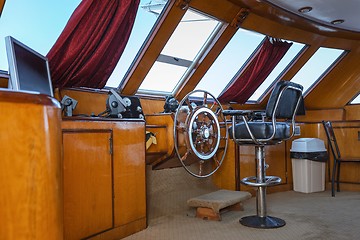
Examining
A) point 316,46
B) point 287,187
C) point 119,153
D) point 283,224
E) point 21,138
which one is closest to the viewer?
point 21,138

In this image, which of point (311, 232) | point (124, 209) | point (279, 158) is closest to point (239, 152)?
point (279, 158)

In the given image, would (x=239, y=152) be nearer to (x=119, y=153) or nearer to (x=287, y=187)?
(x=287, y=187)

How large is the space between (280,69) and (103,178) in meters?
3.67

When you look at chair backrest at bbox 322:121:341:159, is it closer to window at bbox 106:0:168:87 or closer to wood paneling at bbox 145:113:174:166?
wood paneling at bbox 145:113:174:166

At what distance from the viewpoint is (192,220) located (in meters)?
2.91

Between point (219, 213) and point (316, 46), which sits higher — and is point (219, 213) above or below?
below

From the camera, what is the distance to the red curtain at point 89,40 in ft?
8.76

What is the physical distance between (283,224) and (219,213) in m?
0.52

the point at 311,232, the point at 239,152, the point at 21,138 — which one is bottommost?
the point at 311,232

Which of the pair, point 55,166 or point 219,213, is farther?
point 219,213

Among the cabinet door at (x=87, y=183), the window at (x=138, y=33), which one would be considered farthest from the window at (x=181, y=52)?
the cabinet door at (x=87, y=183)

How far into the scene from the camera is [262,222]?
271cm

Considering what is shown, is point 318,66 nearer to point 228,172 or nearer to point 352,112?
point 352,112

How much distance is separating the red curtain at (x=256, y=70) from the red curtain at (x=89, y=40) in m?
2.06
